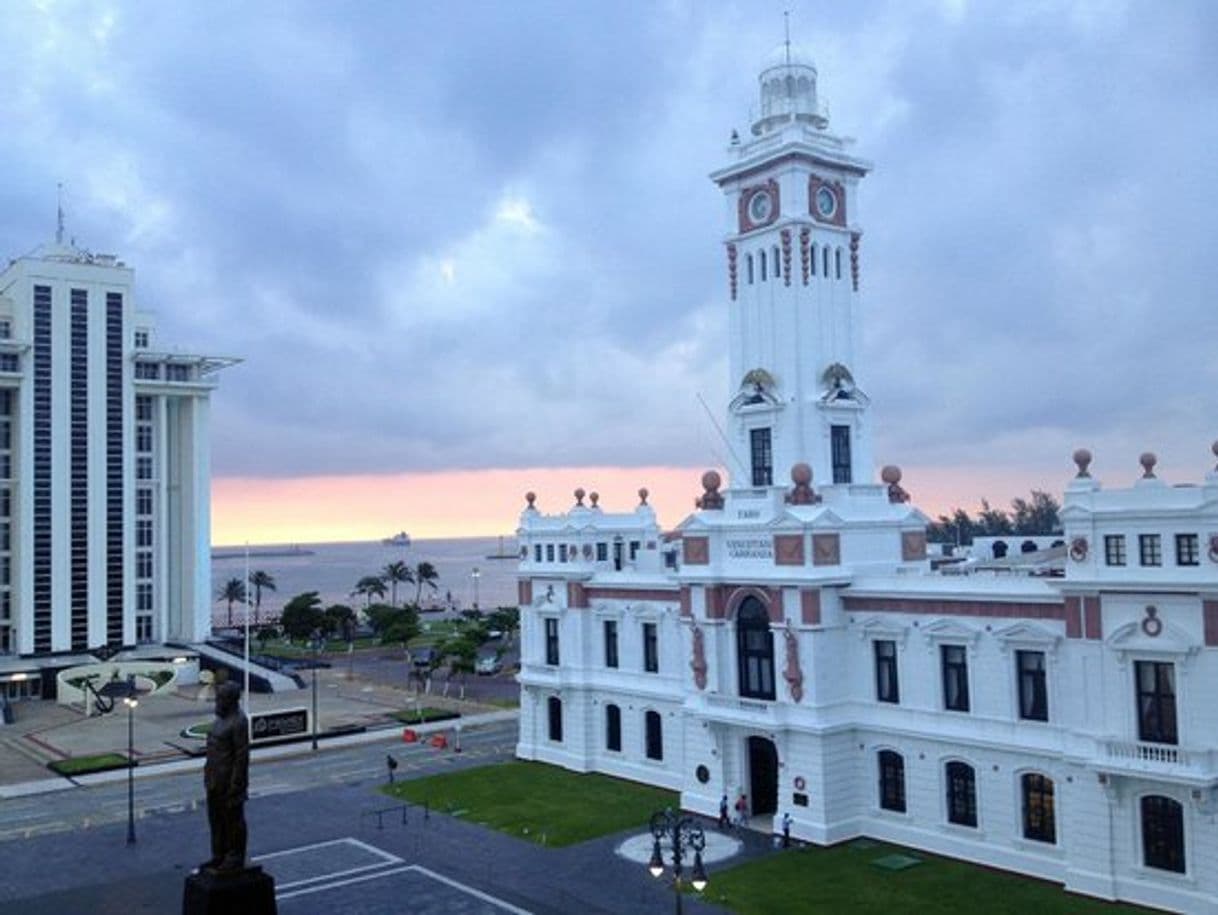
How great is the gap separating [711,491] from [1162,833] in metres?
19.6

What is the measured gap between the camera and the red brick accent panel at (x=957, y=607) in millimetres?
34438

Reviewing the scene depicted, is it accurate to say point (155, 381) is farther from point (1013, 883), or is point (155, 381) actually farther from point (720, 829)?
point (1013, 883)

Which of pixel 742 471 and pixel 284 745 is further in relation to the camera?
pixel 284 745

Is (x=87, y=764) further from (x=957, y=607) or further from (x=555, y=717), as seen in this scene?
(x=957, y=607)

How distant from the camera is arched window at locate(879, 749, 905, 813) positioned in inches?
1529

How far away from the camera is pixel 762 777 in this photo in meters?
42.5

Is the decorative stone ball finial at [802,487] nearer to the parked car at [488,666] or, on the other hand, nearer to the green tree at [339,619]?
the parked car at [488,666]

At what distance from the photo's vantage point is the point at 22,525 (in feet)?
269

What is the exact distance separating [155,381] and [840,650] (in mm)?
66606

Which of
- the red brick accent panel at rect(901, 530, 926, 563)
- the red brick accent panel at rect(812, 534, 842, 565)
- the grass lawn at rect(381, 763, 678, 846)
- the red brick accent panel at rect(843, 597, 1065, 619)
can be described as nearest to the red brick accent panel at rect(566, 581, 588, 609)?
the grass lawn at rect(381, 763, 678, 846)

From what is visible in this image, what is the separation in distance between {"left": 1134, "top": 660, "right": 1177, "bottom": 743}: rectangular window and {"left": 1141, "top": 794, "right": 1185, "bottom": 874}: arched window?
168 cm

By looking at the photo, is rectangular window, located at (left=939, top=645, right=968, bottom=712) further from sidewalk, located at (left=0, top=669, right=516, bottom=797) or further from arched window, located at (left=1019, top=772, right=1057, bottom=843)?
sidewalk, located at (left=0, top=669, right=516, bottom=797)

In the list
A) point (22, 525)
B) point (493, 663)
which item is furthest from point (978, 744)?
point (22, 525)

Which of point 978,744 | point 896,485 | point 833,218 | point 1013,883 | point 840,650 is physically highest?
point 833,218
